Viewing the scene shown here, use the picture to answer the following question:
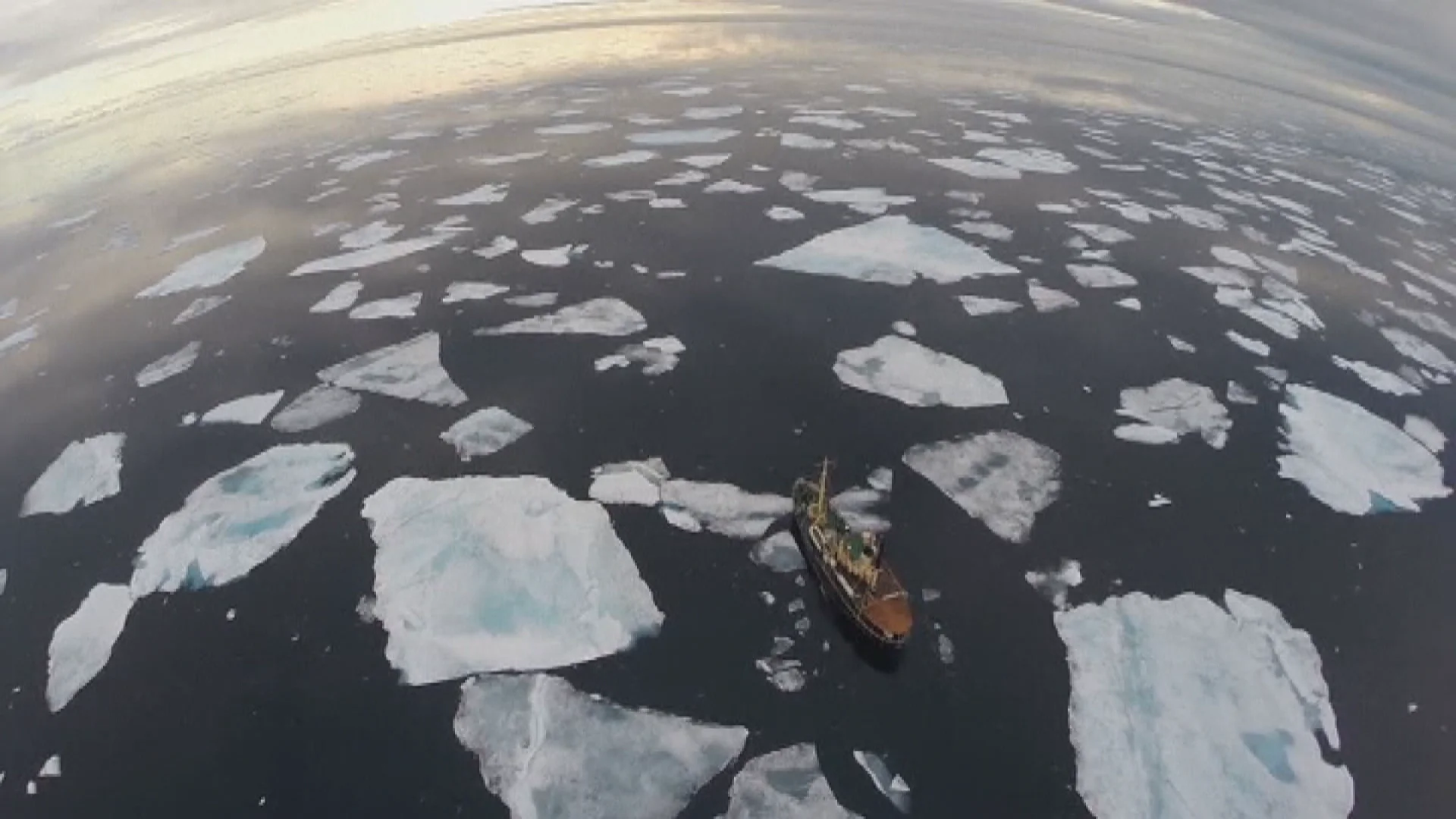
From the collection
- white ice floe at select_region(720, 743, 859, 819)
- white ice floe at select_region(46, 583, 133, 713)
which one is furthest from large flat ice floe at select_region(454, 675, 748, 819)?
white ice floe at select_region(46, 583, 133, 713)

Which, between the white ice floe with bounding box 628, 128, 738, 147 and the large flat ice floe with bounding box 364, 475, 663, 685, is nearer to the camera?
the large flat ice floe with bounding box 364, 475, 663, 685

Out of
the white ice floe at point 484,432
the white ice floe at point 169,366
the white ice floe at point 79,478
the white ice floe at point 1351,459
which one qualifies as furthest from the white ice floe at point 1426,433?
the white ice floe at point 169,366

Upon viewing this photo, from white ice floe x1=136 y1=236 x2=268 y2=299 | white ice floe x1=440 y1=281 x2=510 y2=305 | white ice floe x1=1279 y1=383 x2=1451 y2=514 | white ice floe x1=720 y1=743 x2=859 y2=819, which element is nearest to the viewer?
white ice floe x1=720 y1=743 x2=859 y2=819

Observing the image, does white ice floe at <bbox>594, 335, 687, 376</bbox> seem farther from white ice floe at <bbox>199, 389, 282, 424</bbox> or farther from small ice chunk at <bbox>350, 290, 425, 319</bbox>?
white ice floe at <bbox>199, 389, 282, 424</bbox>

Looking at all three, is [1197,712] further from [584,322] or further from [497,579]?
[584,322]

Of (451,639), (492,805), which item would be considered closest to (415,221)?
(451,639)

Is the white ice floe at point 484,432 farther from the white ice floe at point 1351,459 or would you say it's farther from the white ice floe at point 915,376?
the white ice floe at point 1351,459
